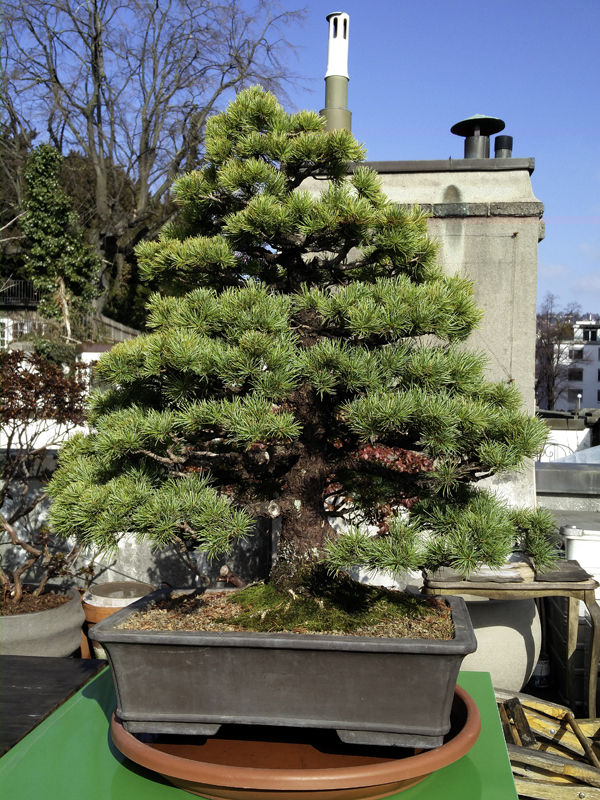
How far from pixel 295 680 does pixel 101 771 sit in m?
0.40

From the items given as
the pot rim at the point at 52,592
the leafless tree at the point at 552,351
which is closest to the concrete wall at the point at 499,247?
the pot rim at the point at 52,592

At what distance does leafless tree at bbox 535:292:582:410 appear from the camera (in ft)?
113

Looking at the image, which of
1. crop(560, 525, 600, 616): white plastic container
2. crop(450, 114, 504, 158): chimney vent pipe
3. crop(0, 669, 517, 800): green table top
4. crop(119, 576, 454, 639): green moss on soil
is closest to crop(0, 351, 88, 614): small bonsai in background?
crop(0, 669, 517, 800): green table top

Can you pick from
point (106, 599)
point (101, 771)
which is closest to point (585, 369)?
point (106, 599)

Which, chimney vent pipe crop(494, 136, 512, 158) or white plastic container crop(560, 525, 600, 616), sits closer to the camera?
white plastic container crop(560, 525, 600, 616)

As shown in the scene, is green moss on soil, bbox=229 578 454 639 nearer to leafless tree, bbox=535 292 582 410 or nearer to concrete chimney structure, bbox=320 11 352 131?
concrete chimney structure, bbox=320 11 352 131

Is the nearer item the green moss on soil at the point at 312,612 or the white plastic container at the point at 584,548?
the green moss on soil at the point at 312,612

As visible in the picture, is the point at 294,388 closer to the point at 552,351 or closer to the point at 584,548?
the point at 584,548

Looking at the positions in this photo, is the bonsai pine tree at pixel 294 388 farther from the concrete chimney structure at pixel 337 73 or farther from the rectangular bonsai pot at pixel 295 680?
the concrete chimney structure at pixel 337 73

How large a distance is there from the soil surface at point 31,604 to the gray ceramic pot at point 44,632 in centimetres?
6

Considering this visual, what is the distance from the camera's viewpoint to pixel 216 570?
324 cm

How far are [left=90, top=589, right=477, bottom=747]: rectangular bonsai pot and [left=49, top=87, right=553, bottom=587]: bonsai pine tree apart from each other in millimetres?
155

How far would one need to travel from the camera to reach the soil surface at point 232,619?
1.20 meters

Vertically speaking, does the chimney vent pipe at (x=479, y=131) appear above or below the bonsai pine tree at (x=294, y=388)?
above
